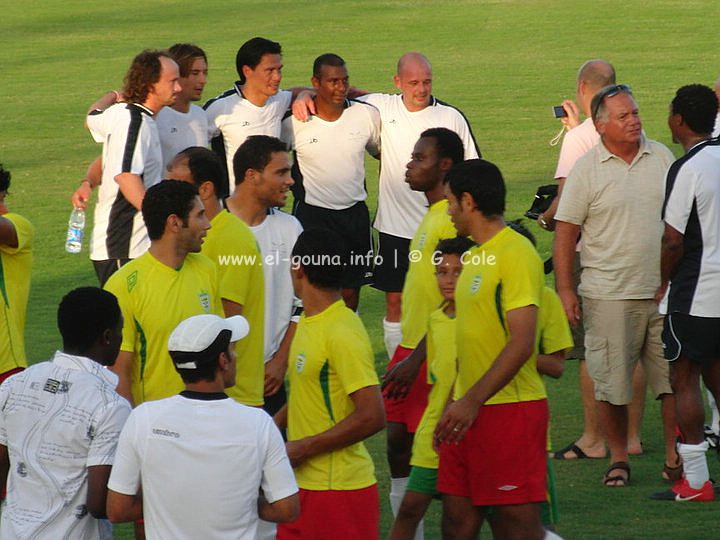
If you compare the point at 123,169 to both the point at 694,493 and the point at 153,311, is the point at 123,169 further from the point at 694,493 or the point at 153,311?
the point at 694,493

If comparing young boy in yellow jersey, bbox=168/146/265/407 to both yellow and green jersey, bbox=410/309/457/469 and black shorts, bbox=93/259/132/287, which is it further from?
black shorts, bbox=93/259/132/287

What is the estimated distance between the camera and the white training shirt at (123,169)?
327 inches

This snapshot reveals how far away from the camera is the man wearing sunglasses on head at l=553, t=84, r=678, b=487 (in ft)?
26.1

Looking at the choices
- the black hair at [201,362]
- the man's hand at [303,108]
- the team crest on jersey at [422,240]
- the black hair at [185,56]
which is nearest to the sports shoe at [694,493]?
the team crest on jersey at [422,240]

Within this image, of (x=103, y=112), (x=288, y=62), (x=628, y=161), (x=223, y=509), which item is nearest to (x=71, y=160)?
(x=288, y=62)

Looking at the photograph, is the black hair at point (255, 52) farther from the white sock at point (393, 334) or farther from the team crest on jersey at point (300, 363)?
the team crest on jersey at point (300, 363)

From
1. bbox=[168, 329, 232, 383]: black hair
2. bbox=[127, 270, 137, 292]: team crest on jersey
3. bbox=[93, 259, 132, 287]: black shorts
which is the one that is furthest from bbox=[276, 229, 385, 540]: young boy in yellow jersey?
bbox=[93, 259, 132, 287]: black shorts

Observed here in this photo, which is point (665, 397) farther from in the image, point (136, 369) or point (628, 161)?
point (136, 369)

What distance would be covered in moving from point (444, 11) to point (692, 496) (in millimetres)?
26087

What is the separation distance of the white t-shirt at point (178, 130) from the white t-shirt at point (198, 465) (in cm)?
476

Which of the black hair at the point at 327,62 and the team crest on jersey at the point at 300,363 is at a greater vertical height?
the black hair at the point at 327,62

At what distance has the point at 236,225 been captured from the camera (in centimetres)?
650

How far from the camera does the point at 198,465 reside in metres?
4.34

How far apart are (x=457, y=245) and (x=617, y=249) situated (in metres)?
1.83
